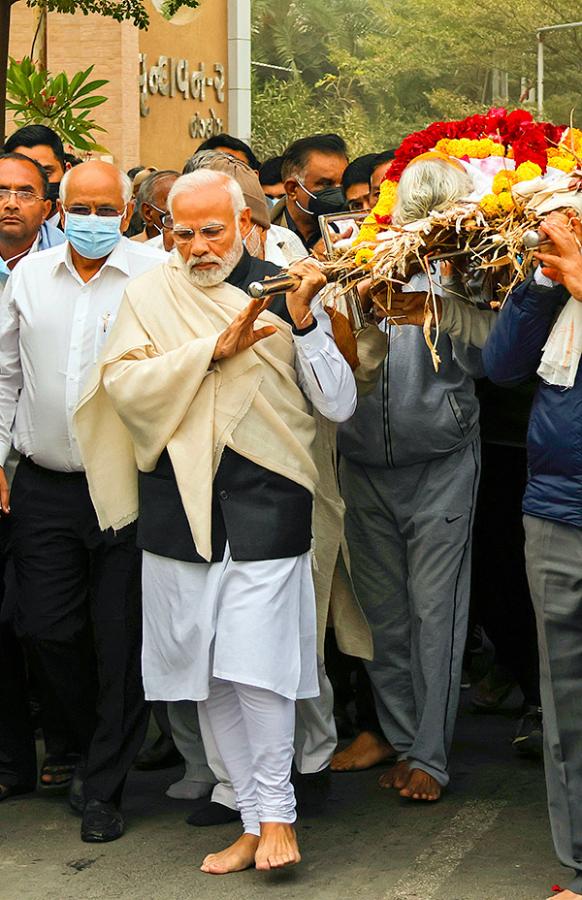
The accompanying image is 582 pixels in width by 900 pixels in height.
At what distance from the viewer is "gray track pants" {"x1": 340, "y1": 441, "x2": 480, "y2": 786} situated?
6.13 meters

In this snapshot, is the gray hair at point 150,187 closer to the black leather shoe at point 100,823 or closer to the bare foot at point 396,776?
the bare foot at point 396,776

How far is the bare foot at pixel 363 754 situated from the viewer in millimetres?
6461

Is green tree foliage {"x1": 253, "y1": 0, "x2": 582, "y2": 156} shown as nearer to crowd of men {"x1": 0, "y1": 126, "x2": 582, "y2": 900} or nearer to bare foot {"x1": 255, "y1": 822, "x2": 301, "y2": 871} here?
crowd of men {"x1": 0, "y1": 126, "x2": 582, "y2": 900}

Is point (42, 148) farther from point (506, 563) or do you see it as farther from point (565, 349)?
point (565, 349)

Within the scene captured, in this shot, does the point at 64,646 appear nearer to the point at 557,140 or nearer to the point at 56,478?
the point at 56,478

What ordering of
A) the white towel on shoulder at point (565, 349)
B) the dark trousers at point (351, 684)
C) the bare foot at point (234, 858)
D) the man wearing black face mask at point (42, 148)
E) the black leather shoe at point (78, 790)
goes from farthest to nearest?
the man wearing black face mask at point (42, 148) → the dark trousers at point (351, 684) → the black leather shoe at point (78, 790) → the bare foot at point (234, 858) → the white towel on shoulder at point (565, 349)

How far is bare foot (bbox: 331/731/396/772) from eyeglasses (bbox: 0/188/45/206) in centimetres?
238

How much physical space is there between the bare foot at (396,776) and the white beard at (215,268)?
6.38 ft

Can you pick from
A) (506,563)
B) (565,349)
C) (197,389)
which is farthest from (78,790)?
(565,349)

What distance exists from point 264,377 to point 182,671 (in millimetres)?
963

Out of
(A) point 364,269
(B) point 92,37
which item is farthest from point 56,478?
(B) point 92,37

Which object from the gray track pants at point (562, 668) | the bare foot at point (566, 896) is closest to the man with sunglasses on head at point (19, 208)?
the gray track pants at point (562, 668)

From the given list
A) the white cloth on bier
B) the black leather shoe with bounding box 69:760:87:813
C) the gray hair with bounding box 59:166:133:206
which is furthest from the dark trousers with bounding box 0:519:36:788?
the gray hair with bounding box 59:166:133:206

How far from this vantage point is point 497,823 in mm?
5824
